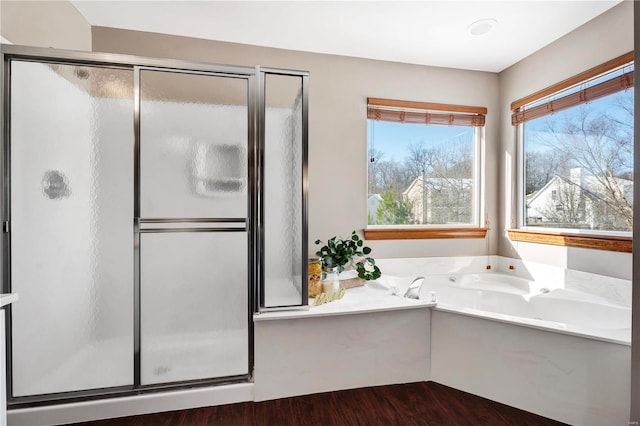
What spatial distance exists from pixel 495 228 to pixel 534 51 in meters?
1.54

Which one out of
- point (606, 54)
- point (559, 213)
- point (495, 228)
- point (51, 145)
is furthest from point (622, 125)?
point (51, 145)

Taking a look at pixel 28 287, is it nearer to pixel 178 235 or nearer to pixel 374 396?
pixel 178 235

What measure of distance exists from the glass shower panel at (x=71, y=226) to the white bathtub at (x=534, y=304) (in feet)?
6.23

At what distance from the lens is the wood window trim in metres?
2.13

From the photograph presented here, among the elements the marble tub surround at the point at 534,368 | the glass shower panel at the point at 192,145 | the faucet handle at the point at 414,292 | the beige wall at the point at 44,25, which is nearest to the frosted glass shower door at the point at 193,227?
the glass shower panel at the point at 192,145

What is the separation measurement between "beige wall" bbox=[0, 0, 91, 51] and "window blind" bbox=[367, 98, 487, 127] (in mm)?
2164

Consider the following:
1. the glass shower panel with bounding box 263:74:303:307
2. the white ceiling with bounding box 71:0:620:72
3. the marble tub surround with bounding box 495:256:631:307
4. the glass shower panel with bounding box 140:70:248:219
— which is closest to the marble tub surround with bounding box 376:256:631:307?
the marble tub surround with bounding box 495:256:631:307

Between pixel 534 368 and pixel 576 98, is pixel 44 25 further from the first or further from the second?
pixel 576 98

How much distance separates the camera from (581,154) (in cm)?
248

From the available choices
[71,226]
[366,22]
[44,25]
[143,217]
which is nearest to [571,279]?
[366,22]

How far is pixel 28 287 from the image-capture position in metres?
1.68

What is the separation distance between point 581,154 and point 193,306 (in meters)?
2.86

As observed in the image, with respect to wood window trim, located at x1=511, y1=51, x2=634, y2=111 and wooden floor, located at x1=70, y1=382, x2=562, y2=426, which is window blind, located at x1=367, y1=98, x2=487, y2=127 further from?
wooden floor, located at x1=70, y1=382, x2=562, y2=426

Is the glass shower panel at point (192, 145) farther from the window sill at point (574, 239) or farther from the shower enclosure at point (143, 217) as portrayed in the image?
the window sill at point (574, 239)
